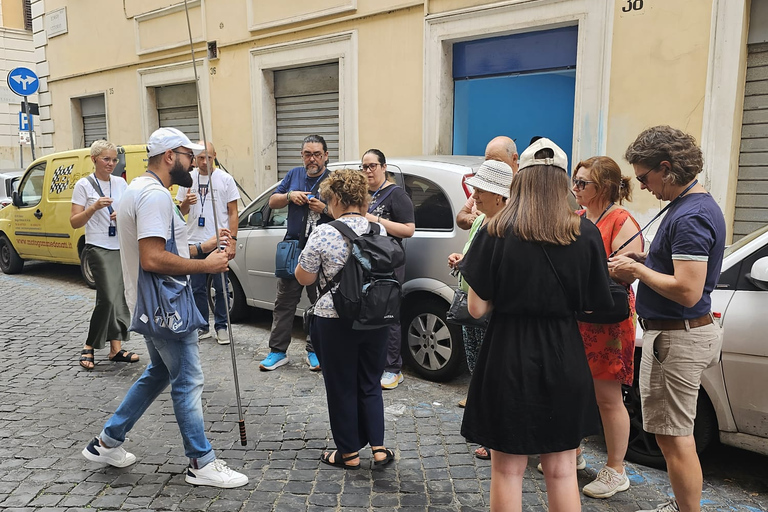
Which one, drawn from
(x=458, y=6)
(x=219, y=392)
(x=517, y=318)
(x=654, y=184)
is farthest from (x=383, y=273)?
(x=458, y=6)

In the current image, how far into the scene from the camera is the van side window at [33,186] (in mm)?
9648

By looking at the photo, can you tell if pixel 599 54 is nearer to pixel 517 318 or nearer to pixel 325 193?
pixel 325 193

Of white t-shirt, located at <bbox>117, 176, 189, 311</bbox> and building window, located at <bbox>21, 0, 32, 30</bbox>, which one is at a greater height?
building window, located at <bbox>21, 0, 32, 30</bbox>

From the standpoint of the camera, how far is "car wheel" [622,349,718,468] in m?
3.39

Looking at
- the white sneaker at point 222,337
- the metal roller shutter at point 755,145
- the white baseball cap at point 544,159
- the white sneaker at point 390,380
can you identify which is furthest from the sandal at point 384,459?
the metal roller shutter at point 755,145

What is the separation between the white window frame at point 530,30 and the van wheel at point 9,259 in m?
7.04

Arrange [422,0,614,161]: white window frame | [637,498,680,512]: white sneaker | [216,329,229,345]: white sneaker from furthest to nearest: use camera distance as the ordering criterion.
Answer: [422,0,614,161]: white window frame → [216,329,229,345]: white sneaker → [637,498,680,512]: white sneaker

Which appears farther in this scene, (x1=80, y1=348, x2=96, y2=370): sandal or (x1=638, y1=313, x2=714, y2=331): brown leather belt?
(x1=80, y1=348, x2=96, y2=370): sandal

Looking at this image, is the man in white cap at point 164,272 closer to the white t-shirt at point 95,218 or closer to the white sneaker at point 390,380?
the white sneaker at point 390,380

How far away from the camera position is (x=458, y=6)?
8.23 m

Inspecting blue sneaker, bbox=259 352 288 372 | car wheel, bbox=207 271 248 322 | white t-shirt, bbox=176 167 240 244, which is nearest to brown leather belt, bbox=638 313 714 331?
blue sneaker, bbox=259 352 288 372

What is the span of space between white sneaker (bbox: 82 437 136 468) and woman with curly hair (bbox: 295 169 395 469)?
1163mm

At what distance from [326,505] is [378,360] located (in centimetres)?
79

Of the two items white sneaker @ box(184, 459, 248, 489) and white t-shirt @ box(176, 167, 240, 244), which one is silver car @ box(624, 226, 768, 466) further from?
white t-shirt @ box(176, 167, 240, 244)
